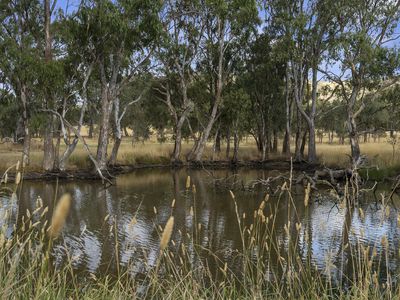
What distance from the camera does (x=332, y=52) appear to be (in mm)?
26984

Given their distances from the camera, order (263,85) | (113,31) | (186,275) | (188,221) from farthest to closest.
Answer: (263,85), (113,31), (188,221), (186,275)

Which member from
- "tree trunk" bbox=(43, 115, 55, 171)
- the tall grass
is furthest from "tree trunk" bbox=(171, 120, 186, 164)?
the tall grass

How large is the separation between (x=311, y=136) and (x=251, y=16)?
8668 millimetres

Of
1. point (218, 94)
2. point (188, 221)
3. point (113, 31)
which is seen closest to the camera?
point (188, 221)

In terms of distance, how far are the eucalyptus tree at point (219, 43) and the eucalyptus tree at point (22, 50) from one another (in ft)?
Answer: 33.3

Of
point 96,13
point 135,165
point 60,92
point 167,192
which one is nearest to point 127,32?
point 96,13

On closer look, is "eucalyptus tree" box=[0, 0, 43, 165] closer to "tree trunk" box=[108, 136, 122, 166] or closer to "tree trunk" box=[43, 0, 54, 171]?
"tree trunk" box=[43, 0, 54, 171]

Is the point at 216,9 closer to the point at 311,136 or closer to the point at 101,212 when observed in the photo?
the point at 311,136

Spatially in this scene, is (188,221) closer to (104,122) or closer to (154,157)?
(104,122)

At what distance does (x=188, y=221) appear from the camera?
1216 centimetres

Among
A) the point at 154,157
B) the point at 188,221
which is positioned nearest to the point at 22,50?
the point at 154,157

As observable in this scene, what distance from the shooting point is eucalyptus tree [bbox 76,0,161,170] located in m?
21.5

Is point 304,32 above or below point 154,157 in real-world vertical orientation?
above

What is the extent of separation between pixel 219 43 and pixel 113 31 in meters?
11.5
